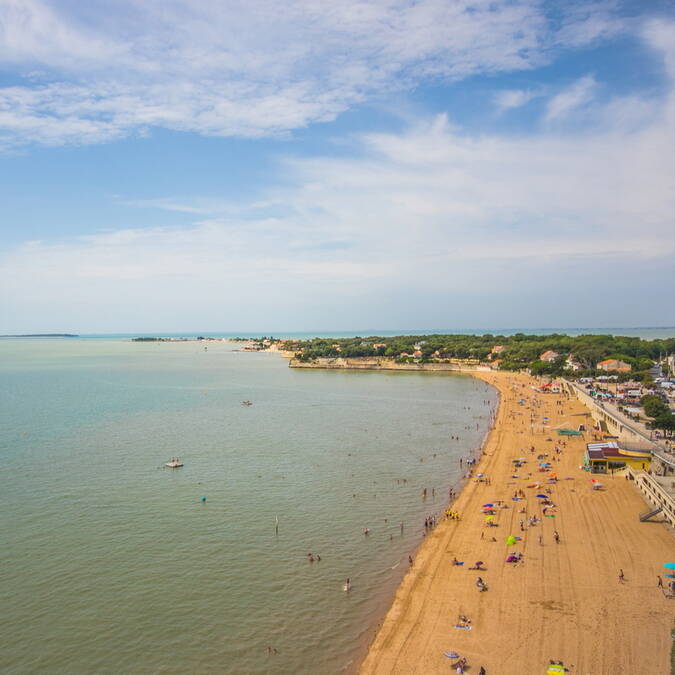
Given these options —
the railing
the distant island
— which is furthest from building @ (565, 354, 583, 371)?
the railing

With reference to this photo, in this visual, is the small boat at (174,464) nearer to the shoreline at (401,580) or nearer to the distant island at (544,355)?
the shoreline at (401,580)

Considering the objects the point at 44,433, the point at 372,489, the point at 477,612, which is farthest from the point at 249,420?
the point at 477,612

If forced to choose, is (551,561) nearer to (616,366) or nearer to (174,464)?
(174,464)

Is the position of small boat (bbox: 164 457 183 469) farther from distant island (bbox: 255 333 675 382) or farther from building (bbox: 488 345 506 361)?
building (bbox: 488 345 506 361)

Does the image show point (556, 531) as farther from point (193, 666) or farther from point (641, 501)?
point (193, 666)

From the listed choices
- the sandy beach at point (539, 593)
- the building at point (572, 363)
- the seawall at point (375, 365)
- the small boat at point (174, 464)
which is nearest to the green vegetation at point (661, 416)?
the sandy beach at point (539, 593)

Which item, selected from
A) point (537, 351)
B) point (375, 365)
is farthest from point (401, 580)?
point (375, 365)
